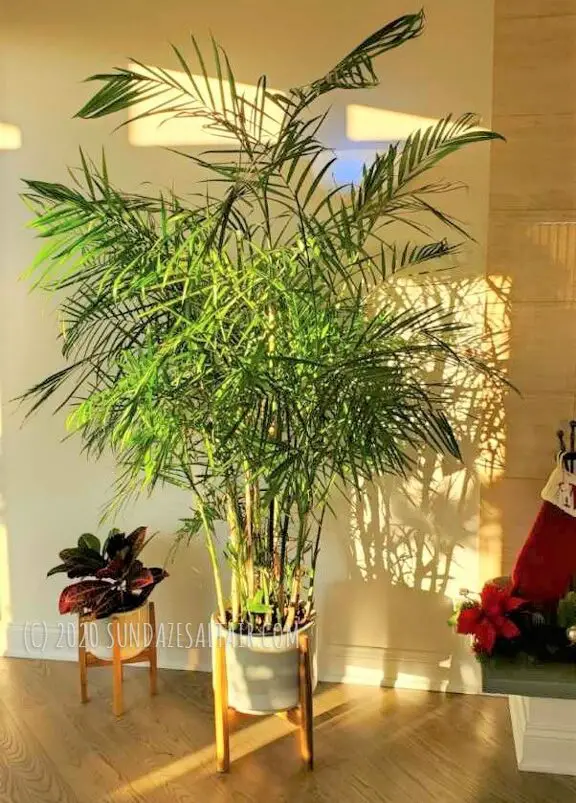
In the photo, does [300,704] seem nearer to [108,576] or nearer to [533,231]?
[108,576]

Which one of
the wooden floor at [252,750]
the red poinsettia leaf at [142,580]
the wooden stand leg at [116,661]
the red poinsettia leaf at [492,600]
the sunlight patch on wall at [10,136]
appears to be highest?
the sunlight patch on wall at [10,136]

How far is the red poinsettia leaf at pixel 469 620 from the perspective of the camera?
6.51 feet

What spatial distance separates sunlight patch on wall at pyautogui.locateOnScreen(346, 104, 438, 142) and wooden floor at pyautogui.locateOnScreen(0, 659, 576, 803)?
1585 millimetres

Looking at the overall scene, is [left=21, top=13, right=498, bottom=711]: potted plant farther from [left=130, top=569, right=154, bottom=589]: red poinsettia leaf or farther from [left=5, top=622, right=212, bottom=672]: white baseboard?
[left=5, top=622, right=212, bottom=672]: white baseboard

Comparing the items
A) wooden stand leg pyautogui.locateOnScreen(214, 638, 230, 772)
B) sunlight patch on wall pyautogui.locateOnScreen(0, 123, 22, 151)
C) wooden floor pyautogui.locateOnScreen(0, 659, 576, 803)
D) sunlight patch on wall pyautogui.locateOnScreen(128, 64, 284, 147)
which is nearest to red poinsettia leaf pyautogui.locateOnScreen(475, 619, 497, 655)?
wooden floor pyautogui.locateOnScreen(0, 659, 576, 803)

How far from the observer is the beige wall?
7.14 ft

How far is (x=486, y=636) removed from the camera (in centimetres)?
195

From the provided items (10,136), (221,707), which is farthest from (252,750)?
(10,136)

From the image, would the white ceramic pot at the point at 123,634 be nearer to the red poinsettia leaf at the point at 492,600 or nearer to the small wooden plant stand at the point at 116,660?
the small wooden plant stand at the point at 116,660

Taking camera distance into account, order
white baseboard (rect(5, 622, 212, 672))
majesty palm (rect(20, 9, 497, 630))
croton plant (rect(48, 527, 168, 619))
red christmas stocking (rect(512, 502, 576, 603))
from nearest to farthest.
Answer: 1. majesty palm (rect(20, 9, 497, 630))
2. red christmas stocking (rect(512, 502, 576, 603))
3. croton plant (rect(48, 527, 168, 619))
4. white baseboard (rect(5, 622, 212, 672))

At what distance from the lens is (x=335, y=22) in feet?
7.41

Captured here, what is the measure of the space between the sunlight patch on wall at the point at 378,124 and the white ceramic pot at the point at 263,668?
1.31 meters

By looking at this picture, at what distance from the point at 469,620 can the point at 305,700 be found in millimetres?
443

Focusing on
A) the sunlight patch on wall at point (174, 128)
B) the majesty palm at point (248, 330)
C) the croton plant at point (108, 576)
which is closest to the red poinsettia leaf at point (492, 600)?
the majesty palm at point (248, 330)
